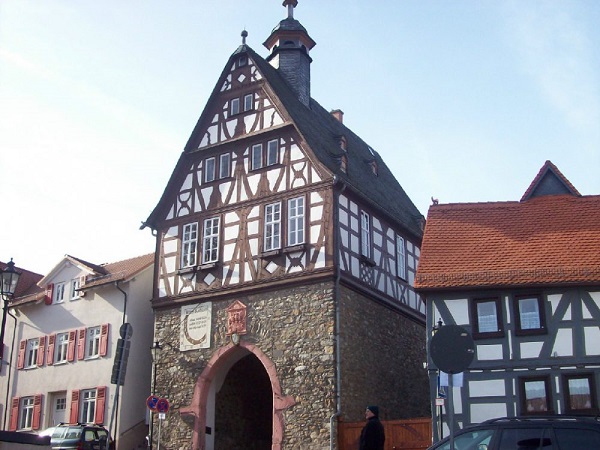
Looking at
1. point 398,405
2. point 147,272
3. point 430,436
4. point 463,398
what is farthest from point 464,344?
point 147,272

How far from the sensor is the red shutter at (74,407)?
30.9 m

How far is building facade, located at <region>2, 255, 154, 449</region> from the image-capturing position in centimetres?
3006

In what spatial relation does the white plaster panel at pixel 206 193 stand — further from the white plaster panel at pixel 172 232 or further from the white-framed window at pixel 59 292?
the white-framed window at pixel 59 292

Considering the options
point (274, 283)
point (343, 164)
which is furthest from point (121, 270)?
point (343, 164)

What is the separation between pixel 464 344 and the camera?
387 inches

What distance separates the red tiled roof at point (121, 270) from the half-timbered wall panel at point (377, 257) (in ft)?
30.5

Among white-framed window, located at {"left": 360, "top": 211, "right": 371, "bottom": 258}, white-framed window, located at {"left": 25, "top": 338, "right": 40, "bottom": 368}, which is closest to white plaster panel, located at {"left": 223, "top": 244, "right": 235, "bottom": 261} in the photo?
white-framed window, located at {"left": 360, "top": 211, "right": 371, "bottom": 258}

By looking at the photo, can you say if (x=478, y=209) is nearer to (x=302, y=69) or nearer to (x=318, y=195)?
(x=318, y=195)

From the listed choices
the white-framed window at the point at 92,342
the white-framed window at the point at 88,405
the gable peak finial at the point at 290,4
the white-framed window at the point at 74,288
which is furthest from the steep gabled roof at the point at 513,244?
the white-framed window at the point at 74,288

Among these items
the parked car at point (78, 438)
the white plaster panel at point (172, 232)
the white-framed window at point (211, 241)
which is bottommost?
the parked car at point (78, 438)

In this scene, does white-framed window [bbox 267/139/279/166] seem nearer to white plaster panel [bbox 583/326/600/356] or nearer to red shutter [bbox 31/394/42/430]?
white plaster panel [bbox 583/326/600/356]

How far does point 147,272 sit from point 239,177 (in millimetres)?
6541

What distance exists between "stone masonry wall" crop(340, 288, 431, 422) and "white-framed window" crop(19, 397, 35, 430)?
15180 mm

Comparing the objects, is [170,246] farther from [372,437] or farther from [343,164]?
[372,437]
